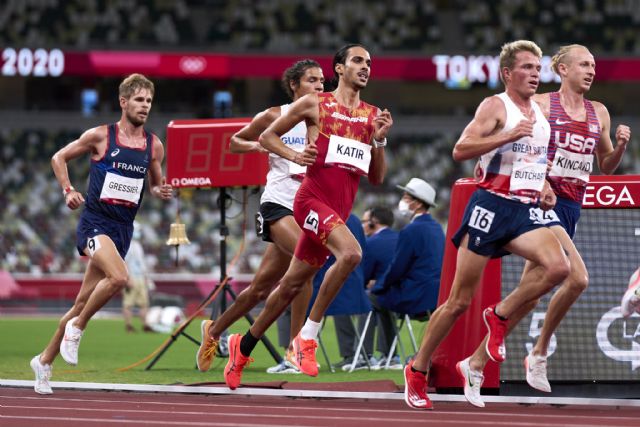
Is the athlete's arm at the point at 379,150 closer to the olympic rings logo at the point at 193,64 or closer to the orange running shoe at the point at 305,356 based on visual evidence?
the orange running shoe at the point at 305,356

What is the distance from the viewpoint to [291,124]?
8250mm

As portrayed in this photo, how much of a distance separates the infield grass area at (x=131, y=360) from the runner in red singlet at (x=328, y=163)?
2267mm

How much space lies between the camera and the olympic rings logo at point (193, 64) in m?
36.4

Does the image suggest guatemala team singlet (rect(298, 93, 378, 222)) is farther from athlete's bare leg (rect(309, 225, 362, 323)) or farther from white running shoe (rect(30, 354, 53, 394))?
white running shoe (rect(30, 354, 53, 394))

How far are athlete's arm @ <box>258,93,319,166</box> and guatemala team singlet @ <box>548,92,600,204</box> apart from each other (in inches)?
61.8

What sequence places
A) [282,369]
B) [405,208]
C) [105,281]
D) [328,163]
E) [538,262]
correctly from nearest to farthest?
[538,262] < [328,163] < [105,281] < [282,369] < [405,208]

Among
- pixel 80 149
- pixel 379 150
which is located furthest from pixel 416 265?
pixel 80 149

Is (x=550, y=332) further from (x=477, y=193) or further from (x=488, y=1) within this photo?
(x=488, y=1)

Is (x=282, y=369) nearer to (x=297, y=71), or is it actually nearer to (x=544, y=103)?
(x=297, y=71)

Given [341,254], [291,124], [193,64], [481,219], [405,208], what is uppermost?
[291,124]

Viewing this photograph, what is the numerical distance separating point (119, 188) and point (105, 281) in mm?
794

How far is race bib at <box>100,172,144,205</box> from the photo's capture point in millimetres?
9414

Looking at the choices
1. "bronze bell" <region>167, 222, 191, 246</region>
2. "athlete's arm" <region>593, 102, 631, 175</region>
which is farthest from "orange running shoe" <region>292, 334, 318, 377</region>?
"bronze bell" <region>167, 222, 191, 246</region>

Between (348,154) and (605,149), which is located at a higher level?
(605,149)
